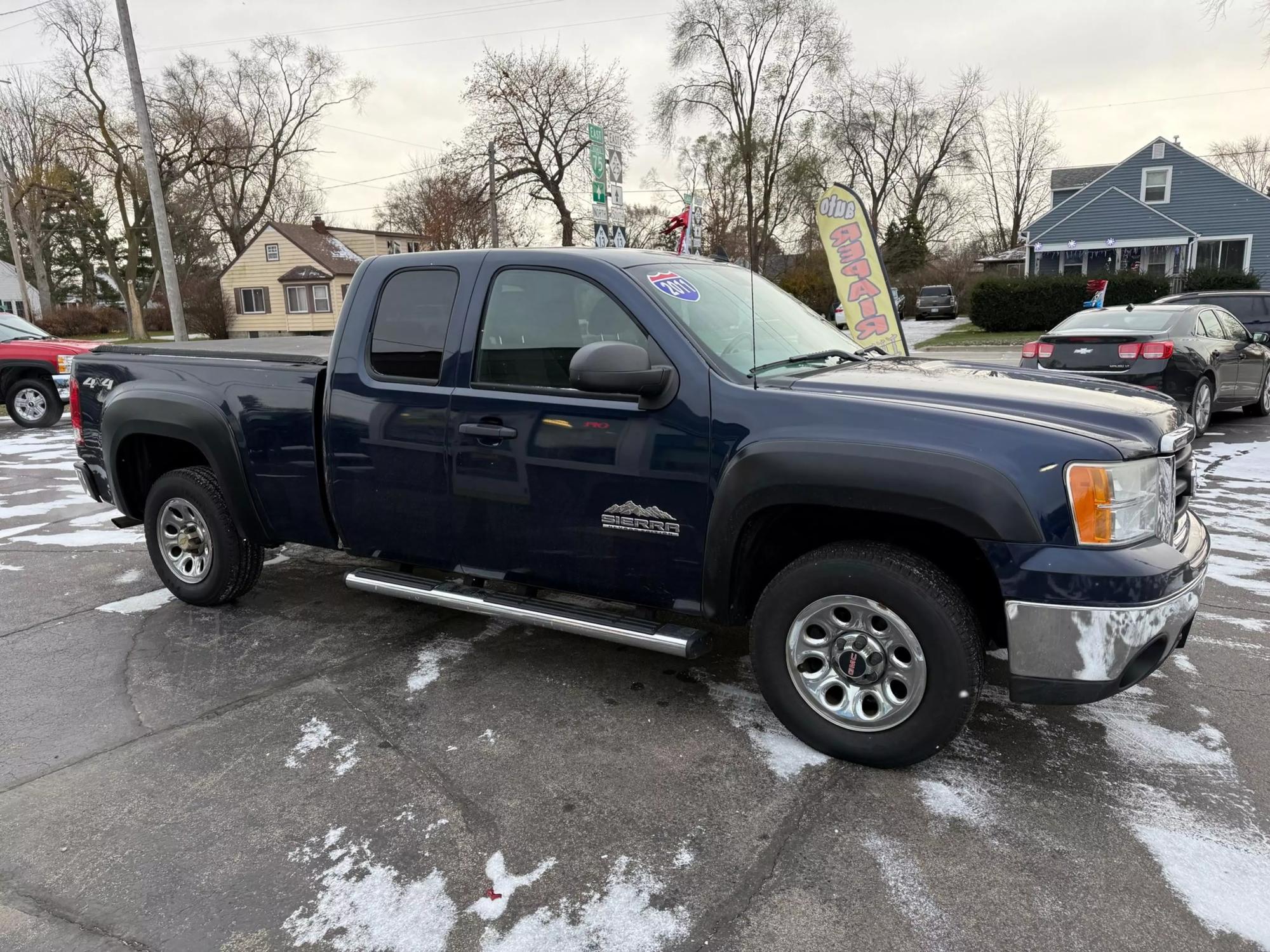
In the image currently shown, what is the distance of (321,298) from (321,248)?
2.65m

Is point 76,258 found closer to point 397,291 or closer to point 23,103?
point 23,103

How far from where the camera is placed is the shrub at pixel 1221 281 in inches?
1149

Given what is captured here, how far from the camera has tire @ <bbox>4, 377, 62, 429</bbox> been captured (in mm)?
12820

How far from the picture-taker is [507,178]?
3447cm

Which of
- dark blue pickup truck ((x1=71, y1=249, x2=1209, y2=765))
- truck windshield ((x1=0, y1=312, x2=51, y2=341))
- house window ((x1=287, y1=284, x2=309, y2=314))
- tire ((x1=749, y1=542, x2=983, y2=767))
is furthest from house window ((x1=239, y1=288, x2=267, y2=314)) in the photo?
tire ((x1=749, y1=542, x2=983, y2=767))

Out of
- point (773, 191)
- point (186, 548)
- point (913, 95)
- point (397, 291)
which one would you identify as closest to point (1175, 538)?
point (397, 291)

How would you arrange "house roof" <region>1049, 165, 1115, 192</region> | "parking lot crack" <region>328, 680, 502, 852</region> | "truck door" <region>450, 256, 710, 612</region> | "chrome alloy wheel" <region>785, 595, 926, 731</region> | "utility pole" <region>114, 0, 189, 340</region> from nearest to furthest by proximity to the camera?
"parking lot crack" <region>328, 680, 502, 852</region>
"chrome alloy wheel" <region>785, 595, 926, 731</region>
"truck door" <region>450, 256, 710, 612</region>
"utility pole" <region>114, 0, 189, 340</region>
"house roof" <region>1049, 165, 1115, 192</region>

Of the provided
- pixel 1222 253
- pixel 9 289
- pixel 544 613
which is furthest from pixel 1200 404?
pixel 9 289

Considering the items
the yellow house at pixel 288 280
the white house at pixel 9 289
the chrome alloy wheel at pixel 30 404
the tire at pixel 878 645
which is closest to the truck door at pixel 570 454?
the tire at pixel 878 645

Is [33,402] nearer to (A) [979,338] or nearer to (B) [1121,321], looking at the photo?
(B) [1121,321]

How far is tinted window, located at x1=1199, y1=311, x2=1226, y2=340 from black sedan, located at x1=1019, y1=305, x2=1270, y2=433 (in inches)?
0.5

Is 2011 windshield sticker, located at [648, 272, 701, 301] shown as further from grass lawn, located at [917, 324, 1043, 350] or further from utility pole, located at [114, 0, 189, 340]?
grass lawn, located at [917, 324, 1043, 350]

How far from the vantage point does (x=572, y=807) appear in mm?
2953

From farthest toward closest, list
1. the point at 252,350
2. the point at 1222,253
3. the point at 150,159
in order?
the point at 1222,253, the point at 150,159, the point at 252,350
